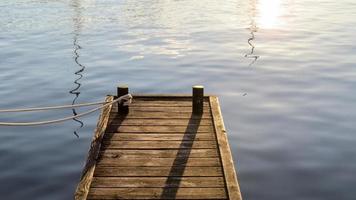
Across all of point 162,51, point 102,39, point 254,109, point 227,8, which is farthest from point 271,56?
point 227,8

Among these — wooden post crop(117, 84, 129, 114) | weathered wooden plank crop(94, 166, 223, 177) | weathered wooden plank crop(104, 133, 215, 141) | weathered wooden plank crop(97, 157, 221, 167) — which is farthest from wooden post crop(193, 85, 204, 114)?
weathered wooden plank crop(94, 166, 223, 177)

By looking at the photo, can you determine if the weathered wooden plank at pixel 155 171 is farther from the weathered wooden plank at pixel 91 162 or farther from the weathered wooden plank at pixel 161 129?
the weathered wooden plank at pixel 161 129

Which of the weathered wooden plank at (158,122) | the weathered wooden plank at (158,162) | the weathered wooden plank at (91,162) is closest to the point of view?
the weathered wooden plank at (91,162)

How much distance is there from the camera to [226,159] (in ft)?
28.7

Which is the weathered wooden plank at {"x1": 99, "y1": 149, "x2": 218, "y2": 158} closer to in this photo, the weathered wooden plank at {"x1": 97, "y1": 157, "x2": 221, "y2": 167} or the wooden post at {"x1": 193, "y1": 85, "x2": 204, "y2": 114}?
the weathered wooden plank at {"x1": 97, "y1": 157, "x2": 221, "y2": 167}

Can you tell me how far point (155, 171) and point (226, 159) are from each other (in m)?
1.37

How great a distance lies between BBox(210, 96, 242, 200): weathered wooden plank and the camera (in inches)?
301

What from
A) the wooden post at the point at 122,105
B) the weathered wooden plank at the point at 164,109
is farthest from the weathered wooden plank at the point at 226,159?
the wooden post at the point at 122,105

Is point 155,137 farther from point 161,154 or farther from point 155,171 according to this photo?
point 155,171

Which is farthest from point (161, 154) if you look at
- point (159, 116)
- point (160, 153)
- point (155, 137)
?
point (159, 116)

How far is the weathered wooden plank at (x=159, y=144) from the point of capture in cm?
953

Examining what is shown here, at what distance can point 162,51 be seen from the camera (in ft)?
80.7

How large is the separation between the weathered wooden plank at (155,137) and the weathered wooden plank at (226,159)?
0.29 m

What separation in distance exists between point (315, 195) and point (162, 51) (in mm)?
15645
